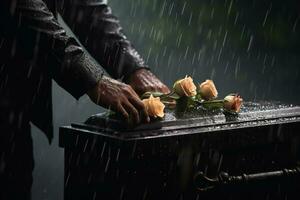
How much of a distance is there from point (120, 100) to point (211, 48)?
3217 mm

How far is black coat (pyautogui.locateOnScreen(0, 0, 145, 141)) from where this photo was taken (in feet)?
5.56

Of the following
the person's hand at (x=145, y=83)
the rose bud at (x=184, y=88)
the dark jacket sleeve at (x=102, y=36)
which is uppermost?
the dark jacket sleeve at (x=102, y=36)

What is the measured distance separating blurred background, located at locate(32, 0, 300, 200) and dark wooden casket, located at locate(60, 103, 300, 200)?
2.61 meters

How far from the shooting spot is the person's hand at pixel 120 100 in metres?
1.55

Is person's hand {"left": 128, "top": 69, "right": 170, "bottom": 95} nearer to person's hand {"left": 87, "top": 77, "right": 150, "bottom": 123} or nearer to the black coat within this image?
the black coat

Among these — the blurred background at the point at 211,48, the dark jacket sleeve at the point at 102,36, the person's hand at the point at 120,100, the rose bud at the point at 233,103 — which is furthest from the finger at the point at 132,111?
the blurred background at the point at 211,48

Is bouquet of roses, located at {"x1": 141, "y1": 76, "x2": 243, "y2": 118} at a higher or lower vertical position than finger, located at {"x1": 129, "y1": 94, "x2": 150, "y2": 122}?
higher

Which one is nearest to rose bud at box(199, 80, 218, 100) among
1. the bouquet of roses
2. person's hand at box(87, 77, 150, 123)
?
the bouquet of roses

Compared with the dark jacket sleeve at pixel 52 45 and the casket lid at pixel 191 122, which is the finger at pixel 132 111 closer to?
the casket lid at pixel 191 122

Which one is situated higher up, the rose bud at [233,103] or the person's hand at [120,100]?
the rose bud at [233,103]

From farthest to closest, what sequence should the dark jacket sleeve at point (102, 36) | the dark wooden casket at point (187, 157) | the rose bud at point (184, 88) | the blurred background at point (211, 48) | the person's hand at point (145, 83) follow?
the blurred background at point (211, 48), the dark jacket sleeve at point (102, 36), the person's hand at point (145, 83), the rose bud at point (184, 88), the dark wooden casket at point (187, 157)

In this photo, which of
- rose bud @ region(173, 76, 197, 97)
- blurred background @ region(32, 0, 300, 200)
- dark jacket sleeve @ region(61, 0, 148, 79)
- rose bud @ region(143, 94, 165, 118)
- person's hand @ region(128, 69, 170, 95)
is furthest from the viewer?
blurred background @ region(32, 0, 300, 200)

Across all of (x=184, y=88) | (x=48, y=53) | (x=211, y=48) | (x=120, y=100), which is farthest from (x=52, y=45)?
(x=211, y=48)

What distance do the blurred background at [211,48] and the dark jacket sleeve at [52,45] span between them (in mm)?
2862
